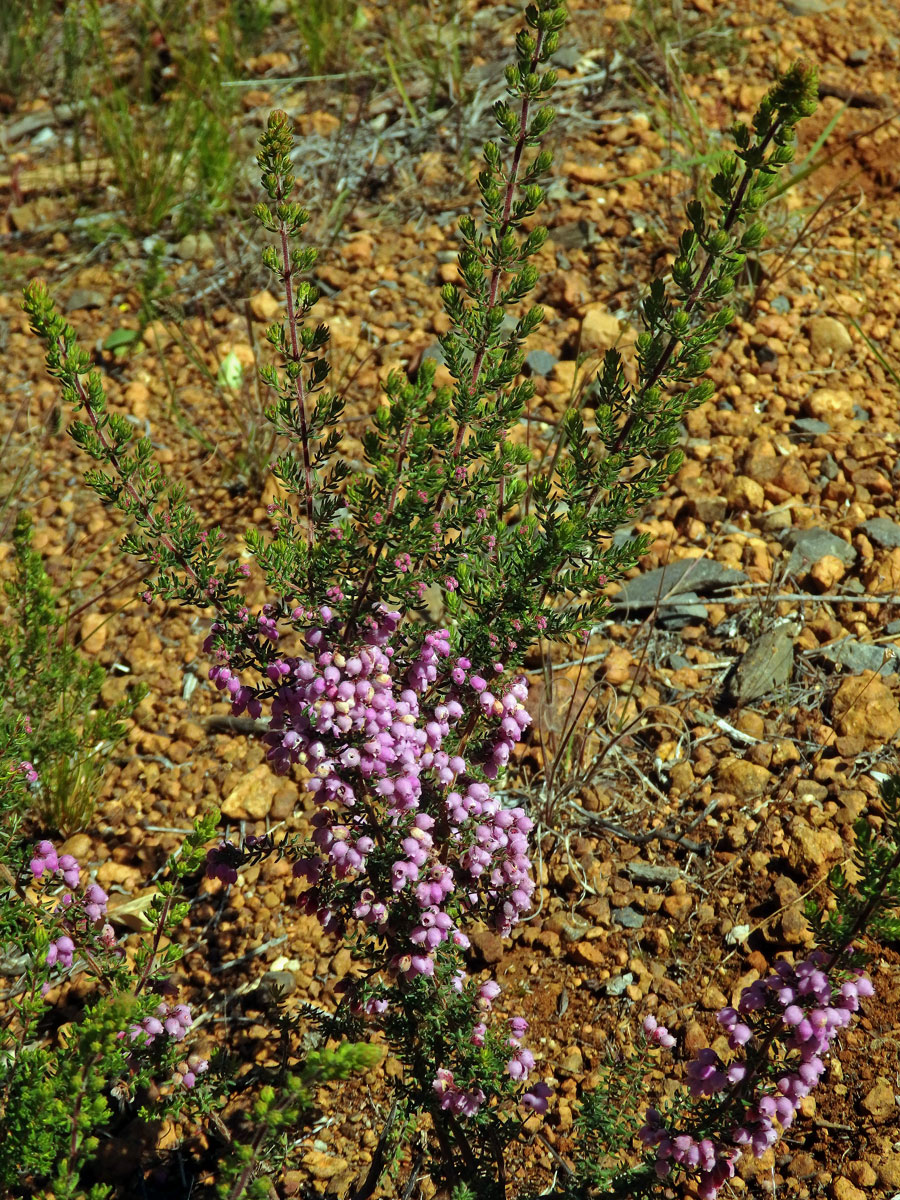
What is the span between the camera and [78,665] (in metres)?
3.64

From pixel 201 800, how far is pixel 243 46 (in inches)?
182

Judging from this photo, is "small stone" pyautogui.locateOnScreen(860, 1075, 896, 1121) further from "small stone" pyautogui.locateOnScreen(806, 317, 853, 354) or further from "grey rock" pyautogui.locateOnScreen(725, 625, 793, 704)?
"small stone" pyautogui.locateOnScreen(806, 317, 853, 354)

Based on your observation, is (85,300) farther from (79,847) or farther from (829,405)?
(829,405)

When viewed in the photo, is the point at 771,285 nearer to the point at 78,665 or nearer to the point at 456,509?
the point at 456,509

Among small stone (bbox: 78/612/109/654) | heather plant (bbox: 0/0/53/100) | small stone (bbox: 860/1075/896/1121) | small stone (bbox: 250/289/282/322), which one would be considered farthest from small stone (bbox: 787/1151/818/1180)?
heather plant (bbox: 0/0/53/100)

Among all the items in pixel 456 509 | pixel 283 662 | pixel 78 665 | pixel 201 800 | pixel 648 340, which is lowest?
pixel 201 800

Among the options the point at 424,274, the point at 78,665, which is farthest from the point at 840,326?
the point at 78,665

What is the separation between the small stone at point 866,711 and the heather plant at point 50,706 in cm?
218

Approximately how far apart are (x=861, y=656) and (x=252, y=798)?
2.09 m

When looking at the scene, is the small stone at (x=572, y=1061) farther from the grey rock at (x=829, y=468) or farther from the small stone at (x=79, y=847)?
the grey rock at (x=829, y=468)

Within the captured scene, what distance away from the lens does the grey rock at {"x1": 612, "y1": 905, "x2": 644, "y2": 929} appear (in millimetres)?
3047

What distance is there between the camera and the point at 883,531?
375 centimetres

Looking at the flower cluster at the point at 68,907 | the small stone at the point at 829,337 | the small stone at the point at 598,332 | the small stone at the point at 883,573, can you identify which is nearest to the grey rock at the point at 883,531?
the small stone at the point at 883,573

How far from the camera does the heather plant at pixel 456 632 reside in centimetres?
202
